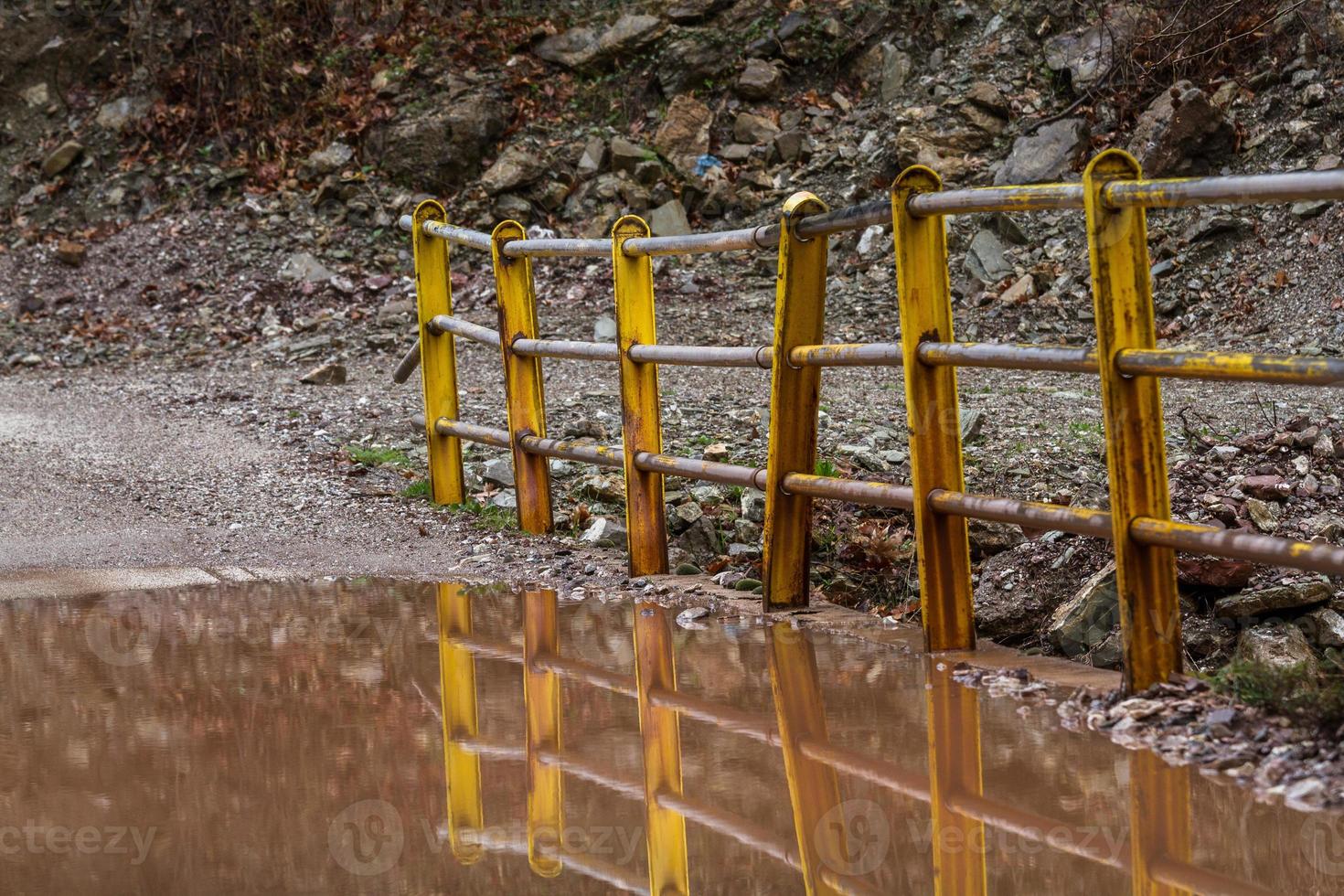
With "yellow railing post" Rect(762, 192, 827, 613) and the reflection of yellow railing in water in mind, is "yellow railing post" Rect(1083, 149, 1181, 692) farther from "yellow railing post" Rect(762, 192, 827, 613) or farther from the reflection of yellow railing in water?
"yellow railing post" Rect(762, 192, 827, 613)

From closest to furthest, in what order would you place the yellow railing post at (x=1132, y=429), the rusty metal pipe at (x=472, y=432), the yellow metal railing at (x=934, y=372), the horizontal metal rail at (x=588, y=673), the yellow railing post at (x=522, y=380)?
the yellow metal railing at (x=934, y=372)
the yellow railing post at (x=1132, y=429)
the horizontal metal rail at (x=588, y=673)
the yellow railing post at (x=522, y=380)
the rusty metal pipe at (x=472, y=432)

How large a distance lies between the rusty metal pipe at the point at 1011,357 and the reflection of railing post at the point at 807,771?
85 cm

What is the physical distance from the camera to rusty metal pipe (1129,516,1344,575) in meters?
2.61

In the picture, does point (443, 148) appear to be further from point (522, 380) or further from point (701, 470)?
point (701, 470)

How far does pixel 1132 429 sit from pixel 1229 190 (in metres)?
0.56

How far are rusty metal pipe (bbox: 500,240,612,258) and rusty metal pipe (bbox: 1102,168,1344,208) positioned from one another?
1.98 m

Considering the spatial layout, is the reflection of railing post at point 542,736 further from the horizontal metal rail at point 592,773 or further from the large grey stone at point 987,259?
the large grey stone at point 987,259

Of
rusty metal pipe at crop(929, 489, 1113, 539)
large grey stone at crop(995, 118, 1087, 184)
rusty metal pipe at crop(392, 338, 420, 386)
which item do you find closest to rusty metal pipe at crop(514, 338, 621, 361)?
rusty metal pipe at crop(392, 338, 420, 386)

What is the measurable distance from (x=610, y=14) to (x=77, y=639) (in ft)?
37.6

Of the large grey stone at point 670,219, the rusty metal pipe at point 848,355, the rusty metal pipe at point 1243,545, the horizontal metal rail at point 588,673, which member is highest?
the large grey stone at point 670,219

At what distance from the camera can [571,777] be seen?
272 centimetres

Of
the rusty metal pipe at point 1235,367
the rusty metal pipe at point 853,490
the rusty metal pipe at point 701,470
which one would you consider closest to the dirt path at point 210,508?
the rusty metal pipe at point 701,470

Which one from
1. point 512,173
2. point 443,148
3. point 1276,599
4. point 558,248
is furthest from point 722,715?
point 443,148

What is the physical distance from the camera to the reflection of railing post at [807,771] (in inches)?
88.7
